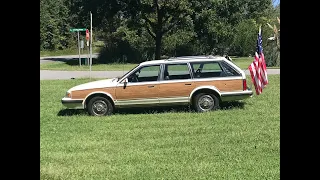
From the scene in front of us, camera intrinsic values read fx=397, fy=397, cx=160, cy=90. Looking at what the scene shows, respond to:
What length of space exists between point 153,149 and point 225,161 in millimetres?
1235

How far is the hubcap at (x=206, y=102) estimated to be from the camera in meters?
9.40

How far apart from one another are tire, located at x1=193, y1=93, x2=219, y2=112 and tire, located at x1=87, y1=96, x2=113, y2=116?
80.2 inches

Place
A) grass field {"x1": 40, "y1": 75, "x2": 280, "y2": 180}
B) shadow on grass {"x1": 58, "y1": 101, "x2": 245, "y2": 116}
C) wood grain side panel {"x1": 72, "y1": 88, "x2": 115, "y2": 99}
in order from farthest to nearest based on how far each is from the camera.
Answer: shadow on grass {"x1": 58, "y1": 101, "x2": 245, "y2": 116} → wood grain side panel {"x1": 72, "y1": 88, "x2": 115, "y2": 99} → grass field {"x1": 40, "y1": 75, "x2": 280, "y2": 180}

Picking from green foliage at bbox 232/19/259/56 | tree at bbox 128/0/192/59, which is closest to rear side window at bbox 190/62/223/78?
tree at bbox 128/0/192/59

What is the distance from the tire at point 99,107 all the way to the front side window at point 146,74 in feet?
2.58

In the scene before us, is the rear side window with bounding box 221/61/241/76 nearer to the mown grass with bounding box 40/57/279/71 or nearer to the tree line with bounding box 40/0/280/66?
the mown grass with bounding box 40/57/279/71

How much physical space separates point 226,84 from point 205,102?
660 millimetres

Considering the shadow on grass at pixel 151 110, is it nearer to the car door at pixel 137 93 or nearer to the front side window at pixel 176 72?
the car door at pixel 137 93

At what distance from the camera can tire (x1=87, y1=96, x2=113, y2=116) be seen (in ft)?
30.7

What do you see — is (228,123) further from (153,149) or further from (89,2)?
(89,2)

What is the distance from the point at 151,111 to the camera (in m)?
9.84

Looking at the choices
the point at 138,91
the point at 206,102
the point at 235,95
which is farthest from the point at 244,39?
the point at 138,91
